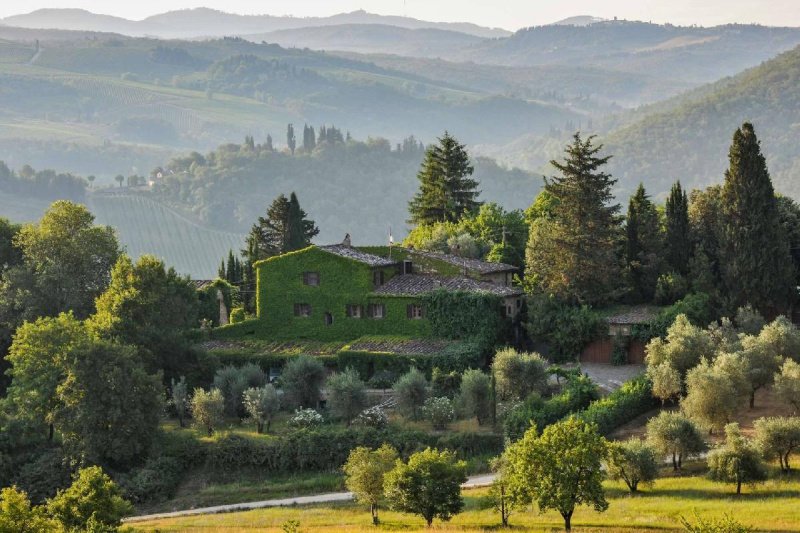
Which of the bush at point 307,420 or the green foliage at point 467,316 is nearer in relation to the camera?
the bush at point 307,420

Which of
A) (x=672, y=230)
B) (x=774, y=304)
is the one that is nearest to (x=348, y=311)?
(x=672, y=230)

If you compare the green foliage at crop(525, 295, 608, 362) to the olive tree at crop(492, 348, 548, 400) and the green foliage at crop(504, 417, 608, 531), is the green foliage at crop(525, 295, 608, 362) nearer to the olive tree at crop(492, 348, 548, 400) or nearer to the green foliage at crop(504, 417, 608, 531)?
the olive tree at crop(492, 348, 548, 400)

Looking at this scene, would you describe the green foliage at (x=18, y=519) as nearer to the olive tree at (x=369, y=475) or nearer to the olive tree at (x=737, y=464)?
the olive tree at (x=369, y=475)

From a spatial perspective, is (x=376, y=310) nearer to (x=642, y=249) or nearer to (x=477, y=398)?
(x=477, y=398)

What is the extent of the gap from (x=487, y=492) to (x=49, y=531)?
15.0 metres

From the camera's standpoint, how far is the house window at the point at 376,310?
65.4 meters

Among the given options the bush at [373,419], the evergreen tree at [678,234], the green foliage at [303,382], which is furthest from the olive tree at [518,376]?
the evergreen tree at [678,234]

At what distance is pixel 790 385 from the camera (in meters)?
47.6

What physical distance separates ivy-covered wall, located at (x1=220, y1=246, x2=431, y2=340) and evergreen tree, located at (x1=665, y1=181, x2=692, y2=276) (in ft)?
45.5

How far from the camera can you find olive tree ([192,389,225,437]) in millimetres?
55719

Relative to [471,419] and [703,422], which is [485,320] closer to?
[471,419]

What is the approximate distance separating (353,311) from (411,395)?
39.3 feet

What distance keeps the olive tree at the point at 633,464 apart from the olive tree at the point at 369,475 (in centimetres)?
777

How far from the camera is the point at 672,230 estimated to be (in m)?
66.0
